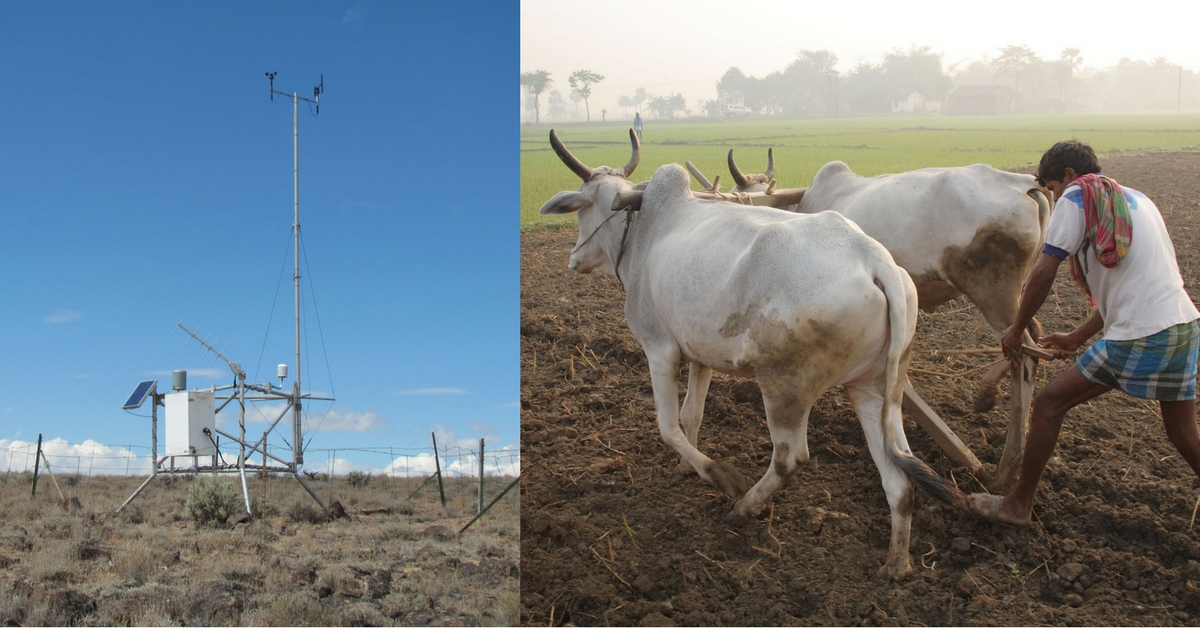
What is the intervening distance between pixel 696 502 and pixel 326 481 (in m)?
8.76

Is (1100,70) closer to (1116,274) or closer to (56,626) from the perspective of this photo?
(1116,274)

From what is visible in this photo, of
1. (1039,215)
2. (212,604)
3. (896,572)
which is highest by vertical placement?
(1039,215)

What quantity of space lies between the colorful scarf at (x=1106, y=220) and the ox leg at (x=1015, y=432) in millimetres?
1201

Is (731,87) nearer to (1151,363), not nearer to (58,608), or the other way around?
(1151,363)

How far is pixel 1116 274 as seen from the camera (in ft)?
11.1

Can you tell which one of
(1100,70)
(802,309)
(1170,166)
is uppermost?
(1100,70)

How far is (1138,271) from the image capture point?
3.33 meters

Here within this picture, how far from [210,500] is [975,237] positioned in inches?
284

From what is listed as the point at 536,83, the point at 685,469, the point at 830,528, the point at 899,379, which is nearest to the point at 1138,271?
the point at 899,379

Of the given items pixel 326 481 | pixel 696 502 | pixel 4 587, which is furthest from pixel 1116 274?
pixel 326 481

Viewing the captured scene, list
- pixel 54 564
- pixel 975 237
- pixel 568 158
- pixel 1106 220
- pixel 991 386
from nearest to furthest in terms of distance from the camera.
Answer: pixel 1106 220
pixel 568 158
pixel 975 237
pixel 991 386
pixel 54 564

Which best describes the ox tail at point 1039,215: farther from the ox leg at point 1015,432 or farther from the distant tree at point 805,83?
the distant tree at point 805,83

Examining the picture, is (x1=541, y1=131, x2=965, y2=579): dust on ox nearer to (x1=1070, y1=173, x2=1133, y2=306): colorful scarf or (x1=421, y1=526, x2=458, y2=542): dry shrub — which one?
(x1=1070, y1=173, x2=1133, y2=306): colorful scarf

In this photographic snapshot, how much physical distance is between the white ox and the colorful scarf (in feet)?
4.08
